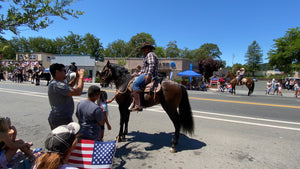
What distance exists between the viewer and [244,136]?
429 centimetres

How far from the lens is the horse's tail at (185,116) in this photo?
3.97m

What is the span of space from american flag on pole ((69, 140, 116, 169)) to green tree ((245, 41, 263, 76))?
3941 inches

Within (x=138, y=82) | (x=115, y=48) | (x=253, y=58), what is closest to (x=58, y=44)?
(x=115, y=48)

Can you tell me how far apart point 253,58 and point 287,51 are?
69.8 m

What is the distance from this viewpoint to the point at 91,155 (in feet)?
6.89

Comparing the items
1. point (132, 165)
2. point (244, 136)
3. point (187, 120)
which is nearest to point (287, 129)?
point (244, 136)

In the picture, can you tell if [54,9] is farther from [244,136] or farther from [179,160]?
[244,136]

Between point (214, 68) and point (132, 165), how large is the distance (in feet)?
108

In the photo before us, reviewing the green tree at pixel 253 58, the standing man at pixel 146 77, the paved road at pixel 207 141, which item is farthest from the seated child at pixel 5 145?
the green tree at pixel 253 58

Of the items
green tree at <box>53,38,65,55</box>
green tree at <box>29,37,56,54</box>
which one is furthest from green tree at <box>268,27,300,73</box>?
green tree at <box>29,37,56,54</box>

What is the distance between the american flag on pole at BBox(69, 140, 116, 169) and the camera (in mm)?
2078

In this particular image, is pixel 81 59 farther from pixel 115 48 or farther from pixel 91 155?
pixel 91 155

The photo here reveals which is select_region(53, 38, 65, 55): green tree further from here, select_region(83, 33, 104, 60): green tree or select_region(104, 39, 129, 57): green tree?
select_region(104, 39, 129, 57): green tree

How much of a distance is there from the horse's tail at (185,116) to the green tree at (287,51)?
3170cm
